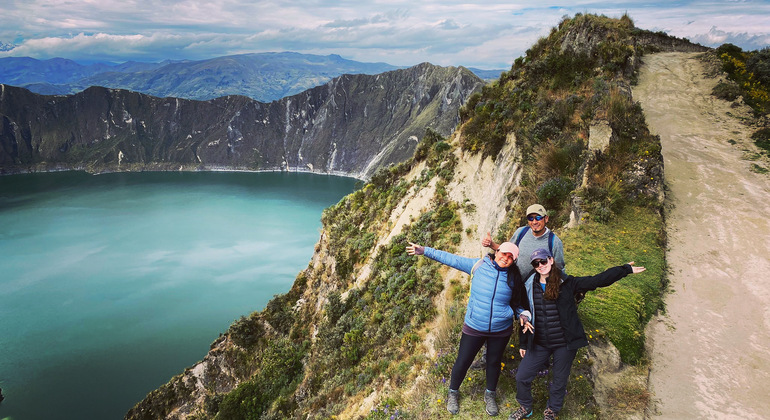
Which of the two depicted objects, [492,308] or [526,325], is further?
[492,308]

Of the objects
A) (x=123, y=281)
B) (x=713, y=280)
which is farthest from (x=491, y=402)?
(x=123, y=281)

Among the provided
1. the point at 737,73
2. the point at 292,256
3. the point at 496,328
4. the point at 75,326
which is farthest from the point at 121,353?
the point at 737,73

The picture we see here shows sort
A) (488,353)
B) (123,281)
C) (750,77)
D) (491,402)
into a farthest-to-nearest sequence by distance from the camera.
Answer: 1. (123,281)
2. (750,77)
3. (491,402)
4. (488,353)

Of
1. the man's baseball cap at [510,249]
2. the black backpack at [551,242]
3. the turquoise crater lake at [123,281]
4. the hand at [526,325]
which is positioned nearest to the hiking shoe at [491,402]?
the hand at [526,325]

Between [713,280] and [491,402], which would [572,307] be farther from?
[713,280]

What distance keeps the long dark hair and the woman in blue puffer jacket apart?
→ 0.45 m

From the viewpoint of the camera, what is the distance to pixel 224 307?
176ft

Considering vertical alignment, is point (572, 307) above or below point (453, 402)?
above

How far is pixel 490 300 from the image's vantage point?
17.8ft

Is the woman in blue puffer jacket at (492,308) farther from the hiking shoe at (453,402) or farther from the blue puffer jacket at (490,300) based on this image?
the hiking shoe at (453,402)

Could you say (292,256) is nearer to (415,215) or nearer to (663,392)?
(415,215)

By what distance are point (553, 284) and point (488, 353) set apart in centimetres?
153

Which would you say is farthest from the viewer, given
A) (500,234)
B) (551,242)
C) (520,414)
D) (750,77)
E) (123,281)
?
(123,281)

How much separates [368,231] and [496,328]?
60.5 feet
